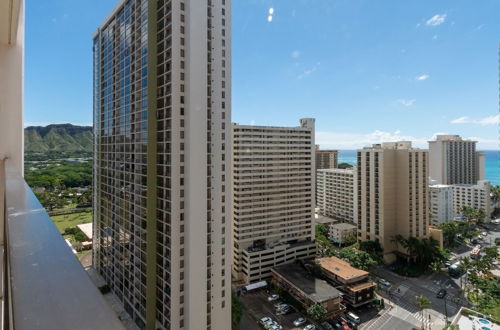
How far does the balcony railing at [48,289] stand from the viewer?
0.35 metres

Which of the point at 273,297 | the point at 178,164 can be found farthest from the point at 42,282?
the point at 273,297

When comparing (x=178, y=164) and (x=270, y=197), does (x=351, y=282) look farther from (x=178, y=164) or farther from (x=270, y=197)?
(x=178, y=164)

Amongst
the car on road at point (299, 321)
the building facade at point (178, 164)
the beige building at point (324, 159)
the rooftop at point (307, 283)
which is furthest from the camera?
the beige building at point (324, 159)

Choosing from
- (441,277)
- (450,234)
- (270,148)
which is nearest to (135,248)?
(270,148)

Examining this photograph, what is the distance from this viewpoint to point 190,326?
7.75 metres

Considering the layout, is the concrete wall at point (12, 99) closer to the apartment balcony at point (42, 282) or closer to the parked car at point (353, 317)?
the apartment balcony at point (42, 282)

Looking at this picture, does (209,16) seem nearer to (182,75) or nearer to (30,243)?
(182,75)

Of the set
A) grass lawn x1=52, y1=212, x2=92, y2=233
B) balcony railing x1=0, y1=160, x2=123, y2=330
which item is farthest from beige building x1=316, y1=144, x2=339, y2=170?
balcony railing x1=0, y1=160, x2=123, y2=330

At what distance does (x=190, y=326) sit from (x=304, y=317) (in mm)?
6264

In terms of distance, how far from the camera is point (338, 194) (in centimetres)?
2623

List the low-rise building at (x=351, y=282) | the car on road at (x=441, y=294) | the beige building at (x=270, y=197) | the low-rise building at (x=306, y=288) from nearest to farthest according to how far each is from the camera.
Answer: the low-rise building at (x=306, y=288) < the low-rise building at (x=351, y=282) < the car on road at (x=441, y=294) < the beige building at (x=270, y=197)

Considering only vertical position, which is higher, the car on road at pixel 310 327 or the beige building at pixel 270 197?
the beige building at pixel 270 197

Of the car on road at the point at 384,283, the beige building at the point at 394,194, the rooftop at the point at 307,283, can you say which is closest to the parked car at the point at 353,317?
the rooftop at the point at 307,283

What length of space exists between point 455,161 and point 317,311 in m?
32.4
